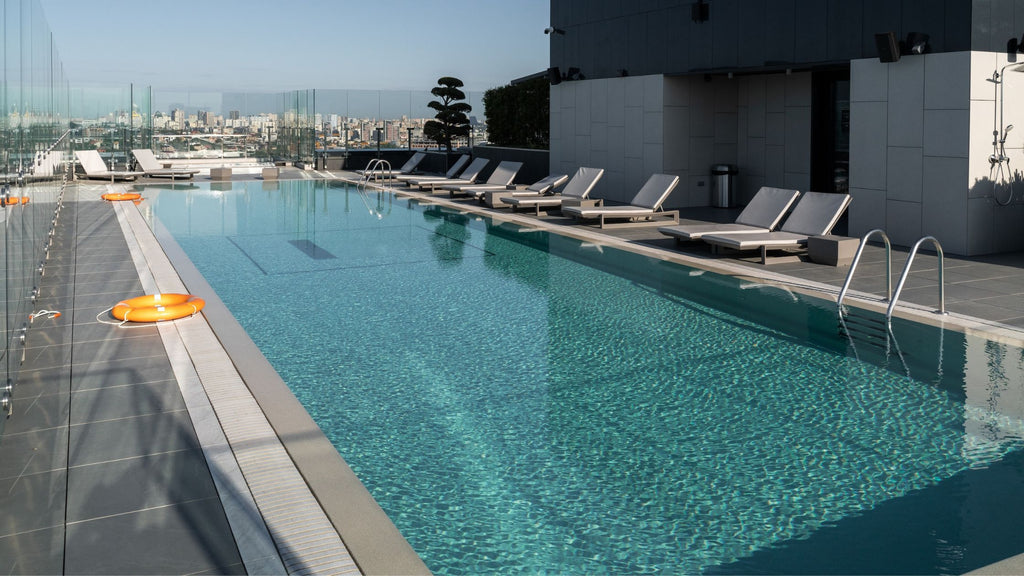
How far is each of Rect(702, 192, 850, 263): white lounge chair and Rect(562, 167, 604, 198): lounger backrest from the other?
5.10 meters

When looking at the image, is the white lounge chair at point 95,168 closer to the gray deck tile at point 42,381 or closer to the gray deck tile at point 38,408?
the gray deck tile at point 42,381

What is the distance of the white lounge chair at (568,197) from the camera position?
15.2 metres

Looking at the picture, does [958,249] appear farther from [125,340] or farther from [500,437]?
[125,340]

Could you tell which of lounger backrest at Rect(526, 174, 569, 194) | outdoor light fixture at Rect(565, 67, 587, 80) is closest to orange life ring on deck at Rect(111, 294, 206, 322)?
lounger backrest at Rect(526, 174, 569, 194)

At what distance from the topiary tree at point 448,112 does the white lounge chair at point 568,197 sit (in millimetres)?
15677

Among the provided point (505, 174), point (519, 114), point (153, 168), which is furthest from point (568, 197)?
point (153, 168)

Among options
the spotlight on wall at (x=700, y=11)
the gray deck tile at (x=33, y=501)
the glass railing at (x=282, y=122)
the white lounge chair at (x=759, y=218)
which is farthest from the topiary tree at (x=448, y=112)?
the gray deck tile at (x=33, y=501)

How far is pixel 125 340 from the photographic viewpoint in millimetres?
6688

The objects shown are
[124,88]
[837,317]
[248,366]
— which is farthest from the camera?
[124,88]

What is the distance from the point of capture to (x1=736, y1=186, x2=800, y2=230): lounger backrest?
35.0 feet

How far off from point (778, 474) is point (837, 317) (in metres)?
3.55

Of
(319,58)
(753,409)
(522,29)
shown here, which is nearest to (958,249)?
(753,409)

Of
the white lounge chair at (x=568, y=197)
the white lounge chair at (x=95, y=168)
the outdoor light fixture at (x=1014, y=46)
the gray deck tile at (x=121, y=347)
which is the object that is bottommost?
the gray deck tile at (x=121, y=347)

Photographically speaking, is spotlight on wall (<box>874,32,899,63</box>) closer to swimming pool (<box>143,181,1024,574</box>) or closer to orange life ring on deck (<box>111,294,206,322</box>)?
swimming pool (<box>143,181,1024,574</box>)
